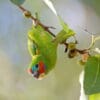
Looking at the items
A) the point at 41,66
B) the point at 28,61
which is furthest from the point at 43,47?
the point at 28,61

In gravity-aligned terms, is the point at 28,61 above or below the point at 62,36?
above

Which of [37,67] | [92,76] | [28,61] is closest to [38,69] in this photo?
[37,67]

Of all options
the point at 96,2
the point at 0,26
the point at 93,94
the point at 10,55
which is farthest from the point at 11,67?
the point at 93,94

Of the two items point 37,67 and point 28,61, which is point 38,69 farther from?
point 28,61

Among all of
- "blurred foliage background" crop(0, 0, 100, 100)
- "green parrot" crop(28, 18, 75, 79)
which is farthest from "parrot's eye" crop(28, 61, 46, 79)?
"blurred foliage background" crop(0, 0, 100, 100)

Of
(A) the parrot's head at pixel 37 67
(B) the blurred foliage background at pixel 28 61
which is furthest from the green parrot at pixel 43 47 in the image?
(B) the blurred foliage background at pixel 28 61

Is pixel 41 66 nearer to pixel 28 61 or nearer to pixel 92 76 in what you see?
pixel 92 76

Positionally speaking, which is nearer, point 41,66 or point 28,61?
point 41,66
